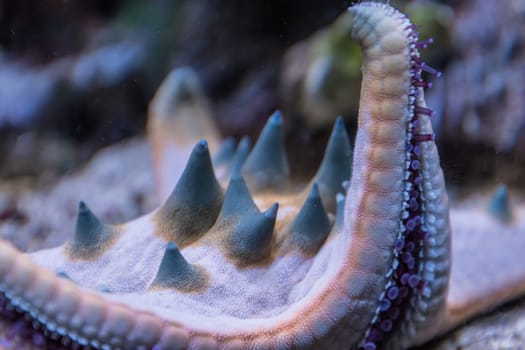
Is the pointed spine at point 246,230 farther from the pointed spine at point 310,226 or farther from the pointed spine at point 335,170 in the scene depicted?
the pointed spine at point 335,170

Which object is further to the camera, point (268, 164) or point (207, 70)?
point (207, 70)

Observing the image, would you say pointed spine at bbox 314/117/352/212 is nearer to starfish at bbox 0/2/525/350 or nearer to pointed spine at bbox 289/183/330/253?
starfish at bbox 0/2/525/350

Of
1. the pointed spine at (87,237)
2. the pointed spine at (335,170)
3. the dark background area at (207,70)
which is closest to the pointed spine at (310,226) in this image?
the pointed spine at (335,170)

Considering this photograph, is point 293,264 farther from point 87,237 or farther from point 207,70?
point 207,70

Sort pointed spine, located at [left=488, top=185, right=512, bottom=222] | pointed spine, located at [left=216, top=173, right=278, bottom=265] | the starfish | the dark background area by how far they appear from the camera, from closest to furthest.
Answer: the starfish
pointed spine, located at [left=216, top=173, right=278, bottom=265]
pointed spine, located at [left=488, top=185, right=512, bottom=222]
the dark background area


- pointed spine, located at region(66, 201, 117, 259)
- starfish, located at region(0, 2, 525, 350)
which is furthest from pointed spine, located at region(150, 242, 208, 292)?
pointed spine, located at region(66, 201, 117, 259)

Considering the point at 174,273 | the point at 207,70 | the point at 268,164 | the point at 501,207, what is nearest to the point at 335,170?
the point at 268,164

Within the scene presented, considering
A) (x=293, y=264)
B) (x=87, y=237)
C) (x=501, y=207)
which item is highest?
(x=87, y=237)
